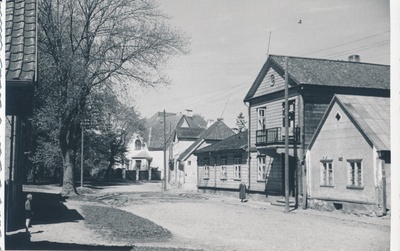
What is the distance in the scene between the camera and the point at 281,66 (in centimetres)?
2391

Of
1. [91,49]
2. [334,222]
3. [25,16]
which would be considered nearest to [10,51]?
[25,16]

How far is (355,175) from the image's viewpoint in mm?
18250

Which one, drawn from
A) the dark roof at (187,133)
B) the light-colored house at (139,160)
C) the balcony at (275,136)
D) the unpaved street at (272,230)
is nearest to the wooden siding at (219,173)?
the balcony at (275,136)

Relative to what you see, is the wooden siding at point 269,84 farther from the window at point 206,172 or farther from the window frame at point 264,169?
the window at point 206,172

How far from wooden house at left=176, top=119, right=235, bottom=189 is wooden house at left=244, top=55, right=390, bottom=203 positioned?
1698 cm

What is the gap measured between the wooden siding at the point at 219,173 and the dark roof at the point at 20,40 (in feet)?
74.5

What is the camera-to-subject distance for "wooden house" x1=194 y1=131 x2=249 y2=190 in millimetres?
29531

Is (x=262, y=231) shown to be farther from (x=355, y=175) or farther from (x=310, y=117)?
(x=310, y=117)

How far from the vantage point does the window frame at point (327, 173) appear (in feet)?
64.7

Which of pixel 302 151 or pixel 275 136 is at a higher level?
pixel 275 136

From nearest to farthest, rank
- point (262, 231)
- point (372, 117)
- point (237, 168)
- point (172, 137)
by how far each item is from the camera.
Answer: point (262, 231) → point (372, 117) → point (237, 168) → point (172, 137)

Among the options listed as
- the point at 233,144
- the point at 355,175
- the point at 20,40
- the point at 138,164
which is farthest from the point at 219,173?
the point at 138,164

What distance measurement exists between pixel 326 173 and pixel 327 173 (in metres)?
0.13
